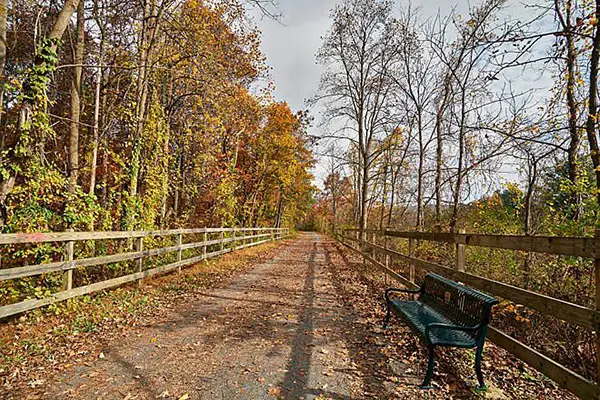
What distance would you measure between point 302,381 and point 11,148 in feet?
16.5

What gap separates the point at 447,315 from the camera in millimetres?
3959

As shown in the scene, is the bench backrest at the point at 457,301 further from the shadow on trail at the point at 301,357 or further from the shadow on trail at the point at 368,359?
the shadow on trail at the point at 301,357

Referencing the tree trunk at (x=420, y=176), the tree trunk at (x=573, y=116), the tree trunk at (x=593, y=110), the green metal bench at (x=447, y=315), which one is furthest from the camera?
the tree trunk at (x=420, y=176)

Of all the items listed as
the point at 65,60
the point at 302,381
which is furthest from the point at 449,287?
the point at 65,60

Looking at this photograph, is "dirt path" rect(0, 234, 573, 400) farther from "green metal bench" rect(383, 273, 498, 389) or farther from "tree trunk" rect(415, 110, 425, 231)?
"tree trunk" rect(415, 110, 425, 231)

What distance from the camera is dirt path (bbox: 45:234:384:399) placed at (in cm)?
314

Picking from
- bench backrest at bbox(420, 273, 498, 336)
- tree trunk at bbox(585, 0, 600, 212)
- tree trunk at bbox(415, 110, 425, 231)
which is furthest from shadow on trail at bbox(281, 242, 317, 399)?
tree trunk at bbox(415, 110, 425, 231)

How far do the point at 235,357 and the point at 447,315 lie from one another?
249 cm

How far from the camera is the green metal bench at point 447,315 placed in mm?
3119

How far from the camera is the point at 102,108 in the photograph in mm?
11594

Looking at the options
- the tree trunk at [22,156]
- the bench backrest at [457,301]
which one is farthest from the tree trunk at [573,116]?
the tree trunk at [22,156]

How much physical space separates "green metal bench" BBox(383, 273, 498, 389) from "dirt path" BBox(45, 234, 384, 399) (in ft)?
2.47

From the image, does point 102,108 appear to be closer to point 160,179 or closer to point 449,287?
point 160,179

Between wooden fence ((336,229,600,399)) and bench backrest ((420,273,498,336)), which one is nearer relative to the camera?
wooden fence ((336,229,600,399))
